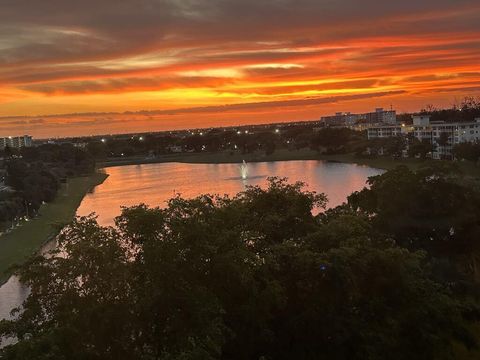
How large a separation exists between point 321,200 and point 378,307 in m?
2.74

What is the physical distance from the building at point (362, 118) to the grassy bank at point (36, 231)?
82.9 meters

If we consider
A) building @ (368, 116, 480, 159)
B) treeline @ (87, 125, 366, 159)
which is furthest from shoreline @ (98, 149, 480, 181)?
building @ (368, 116, 480, 159)

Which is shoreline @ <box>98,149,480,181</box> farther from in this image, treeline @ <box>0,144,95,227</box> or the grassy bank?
the grassy bank

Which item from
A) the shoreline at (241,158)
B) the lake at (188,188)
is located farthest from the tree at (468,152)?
the shoreline at (241,158)

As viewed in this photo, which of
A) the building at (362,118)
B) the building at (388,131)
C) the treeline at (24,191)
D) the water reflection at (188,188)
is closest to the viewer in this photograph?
the treeline at (24,191)

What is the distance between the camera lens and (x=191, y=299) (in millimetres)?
5484

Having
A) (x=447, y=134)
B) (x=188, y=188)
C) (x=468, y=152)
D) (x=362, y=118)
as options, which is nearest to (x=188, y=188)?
(x=188, y=188)

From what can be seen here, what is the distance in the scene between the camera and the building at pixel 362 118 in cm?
11431

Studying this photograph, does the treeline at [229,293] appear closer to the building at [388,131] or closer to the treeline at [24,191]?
the treeline at [24,191]

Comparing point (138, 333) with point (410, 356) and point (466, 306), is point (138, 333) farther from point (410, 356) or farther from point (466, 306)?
point (466, 306)

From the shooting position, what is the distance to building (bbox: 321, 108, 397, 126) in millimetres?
114312

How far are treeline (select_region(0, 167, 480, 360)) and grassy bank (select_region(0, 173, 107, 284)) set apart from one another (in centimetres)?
129

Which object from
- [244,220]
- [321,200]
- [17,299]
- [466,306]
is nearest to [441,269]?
[466,306]

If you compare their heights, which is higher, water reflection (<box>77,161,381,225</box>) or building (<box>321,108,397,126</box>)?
building (<box>321,108,397,126</box>)
